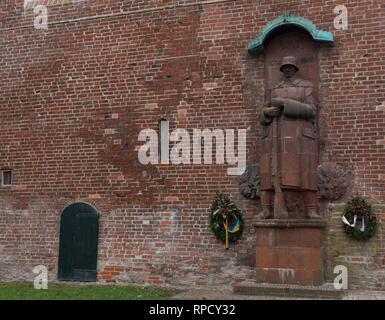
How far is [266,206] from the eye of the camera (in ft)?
29.4

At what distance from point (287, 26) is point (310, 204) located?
3285 millimetres

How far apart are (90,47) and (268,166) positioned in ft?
15.9

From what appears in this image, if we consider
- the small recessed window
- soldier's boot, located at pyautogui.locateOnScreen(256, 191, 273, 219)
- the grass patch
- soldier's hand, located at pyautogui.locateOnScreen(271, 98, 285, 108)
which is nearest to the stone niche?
soldier's boot, located at pyautogui.locateOnScreen(256, 191, 273, 219)

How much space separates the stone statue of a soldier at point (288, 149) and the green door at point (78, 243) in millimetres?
3564

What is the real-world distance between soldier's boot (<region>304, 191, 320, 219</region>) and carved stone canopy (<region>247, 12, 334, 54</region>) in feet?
9.10

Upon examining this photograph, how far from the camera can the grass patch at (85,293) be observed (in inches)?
336

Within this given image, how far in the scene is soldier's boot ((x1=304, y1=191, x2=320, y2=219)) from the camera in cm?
878

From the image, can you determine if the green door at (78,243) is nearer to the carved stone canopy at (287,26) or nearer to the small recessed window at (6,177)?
the small recessed window at (6,177)

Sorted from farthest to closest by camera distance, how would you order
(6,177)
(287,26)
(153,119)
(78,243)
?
1. (6,177)
2. (78,243)
3. (153,119)
4. (287,26)

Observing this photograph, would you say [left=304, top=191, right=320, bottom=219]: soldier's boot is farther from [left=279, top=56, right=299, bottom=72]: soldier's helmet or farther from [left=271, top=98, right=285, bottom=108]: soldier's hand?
[left=279, top=56, right=299, bottom=72]: soldier's helmet

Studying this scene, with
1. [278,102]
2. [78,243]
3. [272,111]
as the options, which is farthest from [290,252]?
[78,243]

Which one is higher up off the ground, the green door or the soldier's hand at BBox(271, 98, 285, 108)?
the soldier's hand at BBox(271, 98, 285, 108)

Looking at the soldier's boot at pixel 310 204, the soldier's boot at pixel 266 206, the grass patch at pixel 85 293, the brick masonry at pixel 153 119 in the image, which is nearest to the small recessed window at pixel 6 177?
the brick masonry at pixel 153 119

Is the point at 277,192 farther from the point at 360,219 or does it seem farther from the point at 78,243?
the point at 78,243
